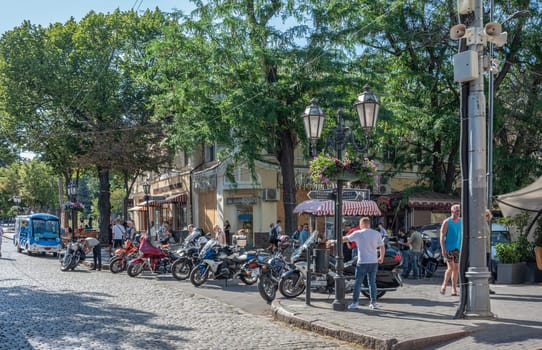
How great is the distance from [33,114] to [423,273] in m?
25.2

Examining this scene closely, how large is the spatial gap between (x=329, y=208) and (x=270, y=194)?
377 inches

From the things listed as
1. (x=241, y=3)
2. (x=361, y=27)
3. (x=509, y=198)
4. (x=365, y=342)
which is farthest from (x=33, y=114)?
(x=365, y=342)

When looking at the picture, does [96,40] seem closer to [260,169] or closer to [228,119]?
[260,169]

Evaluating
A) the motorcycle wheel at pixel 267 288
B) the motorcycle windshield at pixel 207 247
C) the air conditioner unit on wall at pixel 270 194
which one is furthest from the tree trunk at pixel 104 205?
the motorcycle wheel at pixel 267 288

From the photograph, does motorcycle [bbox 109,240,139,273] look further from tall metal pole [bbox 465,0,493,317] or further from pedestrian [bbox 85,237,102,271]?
tall metal pole [bbox 465,0,493,317]

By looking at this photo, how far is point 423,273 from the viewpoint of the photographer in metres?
18.6

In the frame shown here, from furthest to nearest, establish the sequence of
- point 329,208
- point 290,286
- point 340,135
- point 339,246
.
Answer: point 329,208 < point 290,286 < point 340,135 < point 339,246

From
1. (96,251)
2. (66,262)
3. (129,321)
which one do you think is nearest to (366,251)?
(129,321)

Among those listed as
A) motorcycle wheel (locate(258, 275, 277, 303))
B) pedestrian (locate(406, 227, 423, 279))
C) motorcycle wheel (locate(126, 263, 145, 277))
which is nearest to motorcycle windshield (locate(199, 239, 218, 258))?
motorcycle wheel (locate(126, 263, 145, 277))

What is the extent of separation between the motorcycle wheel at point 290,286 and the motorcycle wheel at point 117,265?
9217mm

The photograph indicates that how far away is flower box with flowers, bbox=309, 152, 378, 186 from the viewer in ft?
37.3

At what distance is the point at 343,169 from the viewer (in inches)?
451

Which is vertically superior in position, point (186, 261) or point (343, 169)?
point (343, 169)

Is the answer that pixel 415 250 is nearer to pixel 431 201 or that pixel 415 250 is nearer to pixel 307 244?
pixel 307 244
